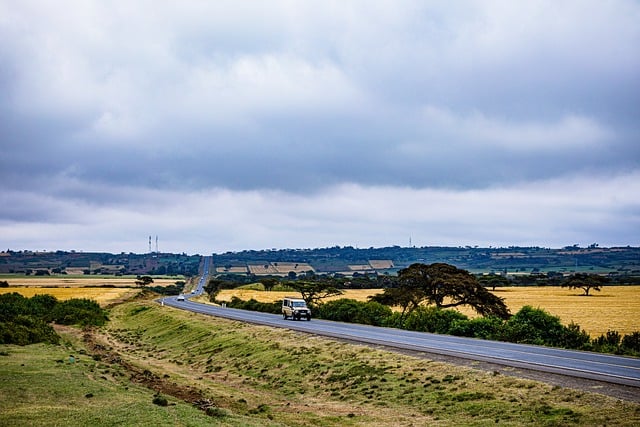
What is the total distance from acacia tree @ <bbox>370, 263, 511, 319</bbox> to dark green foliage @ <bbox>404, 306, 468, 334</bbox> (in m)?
6.19

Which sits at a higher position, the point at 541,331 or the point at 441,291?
the point at 441,291

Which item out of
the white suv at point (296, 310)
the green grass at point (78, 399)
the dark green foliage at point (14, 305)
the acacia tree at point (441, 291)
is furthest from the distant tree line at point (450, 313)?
the dark green foliage at point (14, 305)

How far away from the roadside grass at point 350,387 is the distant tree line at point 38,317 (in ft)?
22.4

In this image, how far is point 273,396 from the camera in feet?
98.0

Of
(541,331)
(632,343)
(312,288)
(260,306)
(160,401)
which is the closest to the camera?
(160,401)

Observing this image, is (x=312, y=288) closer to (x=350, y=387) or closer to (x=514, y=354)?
(x=514, y=354)

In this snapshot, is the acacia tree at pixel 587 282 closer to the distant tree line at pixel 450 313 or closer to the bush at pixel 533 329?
the distant tree line at pixel 450 313

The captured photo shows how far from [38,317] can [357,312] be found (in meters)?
34.8

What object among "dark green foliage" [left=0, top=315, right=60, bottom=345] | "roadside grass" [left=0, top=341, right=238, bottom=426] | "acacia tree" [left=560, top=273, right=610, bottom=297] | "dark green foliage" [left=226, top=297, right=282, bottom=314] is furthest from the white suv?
"acacia tree" [left=560, top=273, right=610, bottom=297]

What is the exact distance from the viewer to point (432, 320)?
164 ft

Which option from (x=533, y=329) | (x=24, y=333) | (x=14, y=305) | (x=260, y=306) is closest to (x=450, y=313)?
(x=533, y=329)

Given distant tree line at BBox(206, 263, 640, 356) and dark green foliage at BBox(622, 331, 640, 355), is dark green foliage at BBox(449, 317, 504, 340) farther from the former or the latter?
dark green foliage at BBox(622, 331, 640, 355)

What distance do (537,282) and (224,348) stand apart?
5941 inches

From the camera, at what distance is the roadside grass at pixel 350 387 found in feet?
68.9
